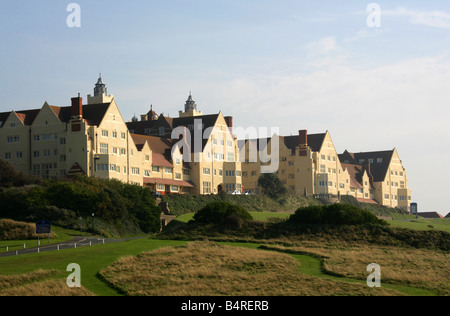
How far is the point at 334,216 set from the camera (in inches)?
2938

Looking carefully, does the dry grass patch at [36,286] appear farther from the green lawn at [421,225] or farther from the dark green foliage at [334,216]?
the green lawn at [421,225]

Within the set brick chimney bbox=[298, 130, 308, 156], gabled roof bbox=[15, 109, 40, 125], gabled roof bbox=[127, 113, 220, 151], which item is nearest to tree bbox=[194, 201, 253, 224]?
gabled roof bbox=[15, 109, 40, 125]

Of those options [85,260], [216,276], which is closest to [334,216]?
[216,276]

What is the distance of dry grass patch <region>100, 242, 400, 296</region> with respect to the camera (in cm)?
4359

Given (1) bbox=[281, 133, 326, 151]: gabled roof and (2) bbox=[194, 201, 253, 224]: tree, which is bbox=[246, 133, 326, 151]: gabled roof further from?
(2) bbox=[194, 201, 253, 224]: tree

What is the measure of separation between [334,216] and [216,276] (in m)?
29.1

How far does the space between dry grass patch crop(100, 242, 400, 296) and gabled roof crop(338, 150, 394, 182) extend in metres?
108

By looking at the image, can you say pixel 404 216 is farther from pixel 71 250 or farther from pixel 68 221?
pixel 71 250

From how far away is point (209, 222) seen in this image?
250 feet

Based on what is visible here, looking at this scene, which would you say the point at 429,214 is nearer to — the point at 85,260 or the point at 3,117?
the point at 3,117
